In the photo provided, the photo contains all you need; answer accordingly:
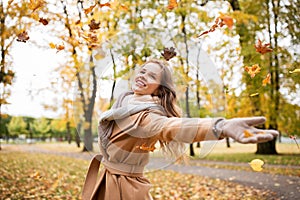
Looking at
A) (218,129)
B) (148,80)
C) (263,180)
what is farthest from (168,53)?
(263,180)

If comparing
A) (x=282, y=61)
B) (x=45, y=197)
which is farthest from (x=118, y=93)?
(x=282, y=61)

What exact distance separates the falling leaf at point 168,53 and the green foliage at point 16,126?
77.6 feet

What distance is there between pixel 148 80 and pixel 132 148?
450mm

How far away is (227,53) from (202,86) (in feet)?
29.7

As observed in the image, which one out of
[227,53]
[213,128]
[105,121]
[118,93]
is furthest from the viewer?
[227,53]

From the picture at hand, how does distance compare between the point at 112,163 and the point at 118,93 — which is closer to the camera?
the point at 112,163

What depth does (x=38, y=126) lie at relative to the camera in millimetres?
30234

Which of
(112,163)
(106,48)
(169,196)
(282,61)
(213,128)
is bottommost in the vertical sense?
(169,196)

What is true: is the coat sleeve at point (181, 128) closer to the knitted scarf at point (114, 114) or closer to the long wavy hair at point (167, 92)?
the knitted scarf at point (114, 114)

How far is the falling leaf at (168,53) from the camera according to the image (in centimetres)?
258

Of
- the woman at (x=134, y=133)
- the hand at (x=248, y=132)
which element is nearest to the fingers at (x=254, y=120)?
the hand at (x=248, y=132)

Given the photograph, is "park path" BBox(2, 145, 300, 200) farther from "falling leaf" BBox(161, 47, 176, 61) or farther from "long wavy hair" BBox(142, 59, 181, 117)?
"long wavy hair" BBox(142, 59, 181, 117)

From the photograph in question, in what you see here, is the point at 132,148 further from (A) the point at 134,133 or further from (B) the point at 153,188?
(B) the point at 153,188

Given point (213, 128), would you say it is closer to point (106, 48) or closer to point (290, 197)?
point (106, 48)
